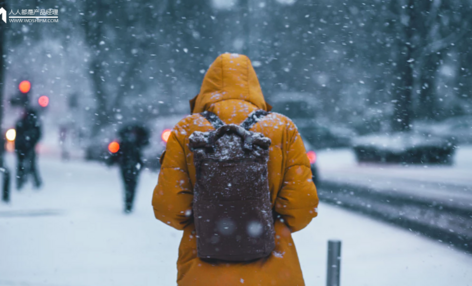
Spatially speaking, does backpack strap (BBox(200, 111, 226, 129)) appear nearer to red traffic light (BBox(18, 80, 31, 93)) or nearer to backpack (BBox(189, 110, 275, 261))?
backpack (BBox(189, 110, 275, 261))

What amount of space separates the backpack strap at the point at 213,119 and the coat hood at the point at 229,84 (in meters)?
0.05

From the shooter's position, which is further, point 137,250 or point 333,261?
point 137,250

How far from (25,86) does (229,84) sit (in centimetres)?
640

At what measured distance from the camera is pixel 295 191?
1.88 meters

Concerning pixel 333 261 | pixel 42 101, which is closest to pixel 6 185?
pixel 42 101

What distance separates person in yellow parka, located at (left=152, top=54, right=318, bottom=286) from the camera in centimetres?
183

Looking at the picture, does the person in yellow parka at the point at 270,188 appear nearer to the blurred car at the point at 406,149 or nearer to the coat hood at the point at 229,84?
the coat hood at the point at 229,84

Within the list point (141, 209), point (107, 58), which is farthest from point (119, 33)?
point (141, 209)

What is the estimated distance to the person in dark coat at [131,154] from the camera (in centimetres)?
634

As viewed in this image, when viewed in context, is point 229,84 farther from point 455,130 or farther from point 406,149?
point 455,130

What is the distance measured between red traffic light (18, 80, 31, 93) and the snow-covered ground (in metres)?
1.93

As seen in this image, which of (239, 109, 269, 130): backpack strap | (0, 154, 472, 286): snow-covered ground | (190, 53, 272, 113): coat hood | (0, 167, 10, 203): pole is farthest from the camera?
(0, 167, 10, 203): pole

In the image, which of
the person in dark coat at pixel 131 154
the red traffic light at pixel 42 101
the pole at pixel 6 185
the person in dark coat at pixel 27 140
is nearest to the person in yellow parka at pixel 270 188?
the person in dark coat at pixel 131 154

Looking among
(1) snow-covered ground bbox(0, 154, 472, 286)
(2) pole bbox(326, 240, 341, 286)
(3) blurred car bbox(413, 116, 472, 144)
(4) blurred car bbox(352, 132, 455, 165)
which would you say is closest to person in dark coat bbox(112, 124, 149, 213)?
(1) snow-covered ground bbox(0, 154, 472, 286)
